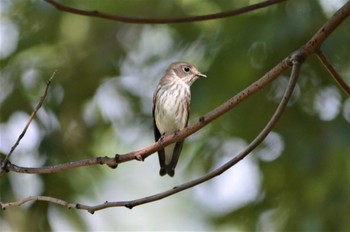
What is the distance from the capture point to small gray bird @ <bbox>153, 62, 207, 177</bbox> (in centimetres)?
601

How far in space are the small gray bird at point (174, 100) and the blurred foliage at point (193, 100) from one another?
127 millimetres

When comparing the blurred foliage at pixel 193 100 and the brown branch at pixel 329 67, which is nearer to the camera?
the brown branch at pixel 329 67

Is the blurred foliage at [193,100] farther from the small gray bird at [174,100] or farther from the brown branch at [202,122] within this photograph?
the brown branch at [202,122]

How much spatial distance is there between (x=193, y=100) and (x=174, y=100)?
0.73 feet

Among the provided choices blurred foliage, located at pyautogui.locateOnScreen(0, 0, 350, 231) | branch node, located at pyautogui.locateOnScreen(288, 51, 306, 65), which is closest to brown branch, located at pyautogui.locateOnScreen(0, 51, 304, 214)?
branch node, located at pyautogui.locateOnScreen(288, 51, 306, 65)

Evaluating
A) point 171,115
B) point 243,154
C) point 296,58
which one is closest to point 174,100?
point 171,115

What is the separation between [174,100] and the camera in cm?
605

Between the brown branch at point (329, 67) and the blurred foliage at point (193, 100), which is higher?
the blurred foliage at point (193, 100)

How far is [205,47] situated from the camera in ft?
21.4

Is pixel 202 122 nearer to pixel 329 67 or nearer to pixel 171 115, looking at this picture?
pixel 329 67

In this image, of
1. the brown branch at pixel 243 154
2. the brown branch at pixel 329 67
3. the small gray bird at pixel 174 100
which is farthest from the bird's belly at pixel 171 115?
the brown branch at pixel 329 67

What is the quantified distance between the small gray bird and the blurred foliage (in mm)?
127

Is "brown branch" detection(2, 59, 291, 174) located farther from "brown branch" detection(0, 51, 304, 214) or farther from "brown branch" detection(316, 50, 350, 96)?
"brown branch" detection(316, 50, 350, 96)

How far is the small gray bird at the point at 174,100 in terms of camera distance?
6.01 meters
